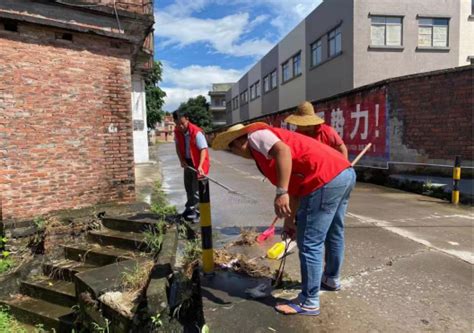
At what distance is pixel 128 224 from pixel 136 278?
1937mm

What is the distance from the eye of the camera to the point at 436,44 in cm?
1841

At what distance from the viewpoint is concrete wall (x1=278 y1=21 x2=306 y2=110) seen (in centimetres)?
2322

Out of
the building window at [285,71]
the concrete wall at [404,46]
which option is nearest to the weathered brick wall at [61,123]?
the concrete wall at [404,46]

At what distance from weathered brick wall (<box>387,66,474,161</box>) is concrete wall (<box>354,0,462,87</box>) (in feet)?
27.1

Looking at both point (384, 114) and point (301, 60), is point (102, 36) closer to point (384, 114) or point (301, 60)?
point (384, 114)

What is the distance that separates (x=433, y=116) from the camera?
8.84 m

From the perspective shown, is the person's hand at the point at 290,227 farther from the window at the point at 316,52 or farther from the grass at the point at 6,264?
the window at the point at 316,52

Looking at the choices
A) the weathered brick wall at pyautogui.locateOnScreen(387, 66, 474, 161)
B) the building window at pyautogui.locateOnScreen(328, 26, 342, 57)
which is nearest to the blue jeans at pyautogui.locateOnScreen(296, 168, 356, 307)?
the weathered brick wall at pyautogui.locateOnScreen(387, 66, 474, 161)

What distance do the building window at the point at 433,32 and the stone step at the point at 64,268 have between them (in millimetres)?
18874

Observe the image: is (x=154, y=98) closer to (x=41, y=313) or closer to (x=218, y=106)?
(x=41, y=313)

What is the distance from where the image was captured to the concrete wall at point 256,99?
34656 millimetres

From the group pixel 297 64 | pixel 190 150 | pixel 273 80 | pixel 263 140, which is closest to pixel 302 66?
pixel 297 64

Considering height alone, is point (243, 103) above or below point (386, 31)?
below

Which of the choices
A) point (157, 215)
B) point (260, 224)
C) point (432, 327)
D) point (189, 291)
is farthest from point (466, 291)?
point (157, 215)
